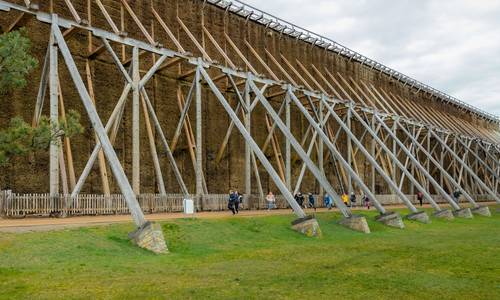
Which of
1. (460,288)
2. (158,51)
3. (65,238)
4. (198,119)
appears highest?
(158,51)

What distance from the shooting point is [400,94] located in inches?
2901

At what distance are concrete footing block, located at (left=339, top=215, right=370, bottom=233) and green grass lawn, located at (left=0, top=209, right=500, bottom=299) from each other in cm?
275

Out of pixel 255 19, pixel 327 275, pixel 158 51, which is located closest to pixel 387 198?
pixel 255 19

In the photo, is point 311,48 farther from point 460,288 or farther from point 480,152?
point 460,288

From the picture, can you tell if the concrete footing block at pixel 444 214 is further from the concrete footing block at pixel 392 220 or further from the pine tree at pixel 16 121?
the pine tree at pixel 16 121

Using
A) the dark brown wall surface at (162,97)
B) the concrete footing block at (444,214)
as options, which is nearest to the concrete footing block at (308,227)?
the dark brown wall surface at (162,97)

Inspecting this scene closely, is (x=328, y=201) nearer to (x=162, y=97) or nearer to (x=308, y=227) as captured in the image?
(x=162, y=97)

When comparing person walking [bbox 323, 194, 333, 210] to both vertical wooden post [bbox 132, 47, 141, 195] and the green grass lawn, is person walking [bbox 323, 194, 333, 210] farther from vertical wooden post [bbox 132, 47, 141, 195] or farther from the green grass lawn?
vertical wooden post [bbox 132, 47, 141, 195]

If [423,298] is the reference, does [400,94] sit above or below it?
above

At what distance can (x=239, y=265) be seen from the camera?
14508 mm

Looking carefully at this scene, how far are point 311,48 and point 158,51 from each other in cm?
3047

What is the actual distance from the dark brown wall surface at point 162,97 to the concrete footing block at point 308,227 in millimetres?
12582

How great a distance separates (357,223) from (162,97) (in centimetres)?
1684

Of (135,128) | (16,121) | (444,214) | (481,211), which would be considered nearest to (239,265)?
(16,121)
